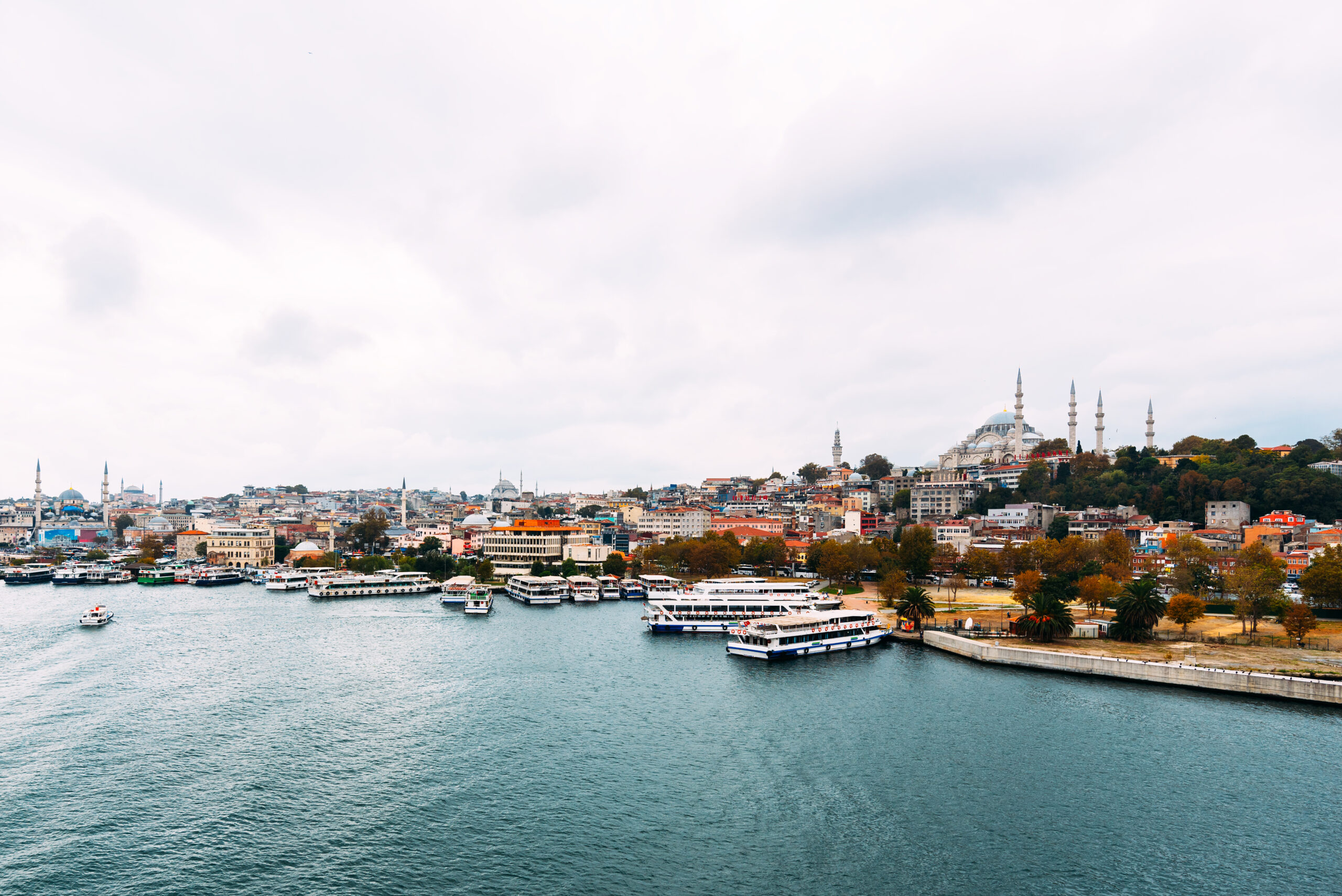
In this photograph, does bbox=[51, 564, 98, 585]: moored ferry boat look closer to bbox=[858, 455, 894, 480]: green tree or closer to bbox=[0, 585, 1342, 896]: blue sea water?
bbox=[0, 585, 1342, 896]: blue sea water

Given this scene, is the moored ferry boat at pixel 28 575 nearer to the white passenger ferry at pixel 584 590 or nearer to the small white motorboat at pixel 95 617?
the small white motorboat at pixel 95 617

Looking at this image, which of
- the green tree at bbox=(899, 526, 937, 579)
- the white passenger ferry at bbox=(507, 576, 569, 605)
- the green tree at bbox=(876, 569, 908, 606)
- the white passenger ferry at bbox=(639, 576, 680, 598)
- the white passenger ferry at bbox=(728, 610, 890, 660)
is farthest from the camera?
the white passenger ferry at bbox=(507, 576, 569, 605)

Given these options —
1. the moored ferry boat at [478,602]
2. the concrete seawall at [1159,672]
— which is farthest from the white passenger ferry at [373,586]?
the concrete seawall at [1159,672]

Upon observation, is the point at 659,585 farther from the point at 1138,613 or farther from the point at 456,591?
the point at 1138,613

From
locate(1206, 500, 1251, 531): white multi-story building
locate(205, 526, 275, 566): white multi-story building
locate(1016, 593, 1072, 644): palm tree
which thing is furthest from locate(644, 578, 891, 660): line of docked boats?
locate(205, 526, 275, 566): white multi-story building

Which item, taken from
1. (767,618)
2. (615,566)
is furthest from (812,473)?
(767,618)
